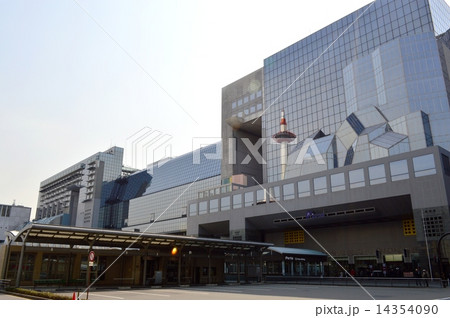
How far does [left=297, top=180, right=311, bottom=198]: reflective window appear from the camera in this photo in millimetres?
57259

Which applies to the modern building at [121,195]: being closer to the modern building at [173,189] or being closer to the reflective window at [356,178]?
the modern building at [173,189]

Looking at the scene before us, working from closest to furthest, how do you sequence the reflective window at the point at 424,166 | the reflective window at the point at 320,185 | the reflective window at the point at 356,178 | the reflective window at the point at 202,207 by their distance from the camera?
the reflective window at the point at 424,166 → the reflective window at the point at 356,178 → the reflective window at the point at 320,185 → the reflective window at the point at 202,207

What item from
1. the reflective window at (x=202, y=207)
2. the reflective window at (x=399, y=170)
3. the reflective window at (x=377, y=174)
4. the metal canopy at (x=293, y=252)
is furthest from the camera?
the reflective window at (x=202, y=207)

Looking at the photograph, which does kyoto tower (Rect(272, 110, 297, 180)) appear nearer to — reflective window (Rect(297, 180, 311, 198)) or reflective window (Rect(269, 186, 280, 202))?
reflective window (Rect(269, 186, 280, 202))

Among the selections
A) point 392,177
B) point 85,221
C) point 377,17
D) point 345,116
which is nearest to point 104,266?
point 392,177

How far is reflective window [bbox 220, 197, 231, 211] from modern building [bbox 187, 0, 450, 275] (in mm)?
255

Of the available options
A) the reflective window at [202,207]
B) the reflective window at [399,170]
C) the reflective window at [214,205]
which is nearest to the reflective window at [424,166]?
the reflective window at [399,170]

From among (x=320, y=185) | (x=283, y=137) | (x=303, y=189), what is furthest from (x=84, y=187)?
(x=320, y=185)

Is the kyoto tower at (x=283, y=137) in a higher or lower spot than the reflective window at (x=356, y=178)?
higher

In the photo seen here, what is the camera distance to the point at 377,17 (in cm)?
6675

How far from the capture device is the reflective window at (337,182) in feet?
174

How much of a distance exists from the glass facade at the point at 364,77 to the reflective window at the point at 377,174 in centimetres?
708

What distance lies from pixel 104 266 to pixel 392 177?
37021 mm

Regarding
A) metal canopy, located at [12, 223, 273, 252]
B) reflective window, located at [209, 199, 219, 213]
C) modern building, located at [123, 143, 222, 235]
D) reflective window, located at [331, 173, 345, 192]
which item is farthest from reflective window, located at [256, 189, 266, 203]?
modern building, located at [123, 143, 222, 235]
